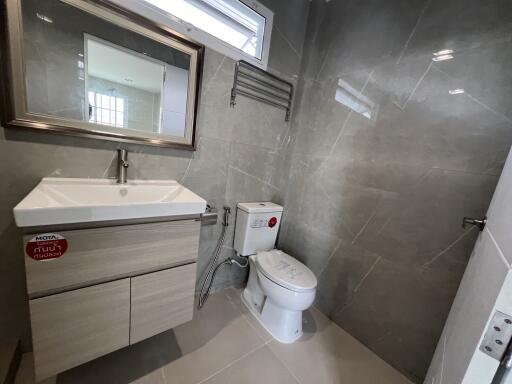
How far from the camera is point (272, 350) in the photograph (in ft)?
4.13

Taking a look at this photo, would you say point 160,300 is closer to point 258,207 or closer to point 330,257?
point 258,207

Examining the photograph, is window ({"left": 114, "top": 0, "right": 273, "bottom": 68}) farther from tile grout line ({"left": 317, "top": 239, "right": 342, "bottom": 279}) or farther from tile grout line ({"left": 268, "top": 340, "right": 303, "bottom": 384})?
tile grout line ({"left": 268, "top": 340, "right": 303, "bottom": 384})

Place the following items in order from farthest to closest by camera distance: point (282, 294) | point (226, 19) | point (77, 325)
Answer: point (226, 19), point (282, 294), point (77, 325)

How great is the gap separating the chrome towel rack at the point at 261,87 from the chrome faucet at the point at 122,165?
0.70 metres

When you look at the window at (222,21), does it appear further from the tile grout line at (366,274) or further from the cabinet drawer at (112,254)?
the tile grout line at (366,274)

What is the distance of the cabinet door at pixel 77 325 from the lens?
75 centimetres

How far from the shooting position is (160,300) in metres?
0.98

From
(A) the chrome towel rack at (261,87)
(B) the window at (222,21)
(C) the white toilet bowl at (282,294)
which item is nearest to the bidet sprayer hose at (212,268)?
(C) the white toilet bowl at (282,294)

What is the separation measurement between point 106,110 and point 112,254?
0.69 metres

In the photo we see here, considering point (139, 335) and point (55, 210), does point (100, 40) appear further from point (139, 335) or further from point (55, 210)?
point (139, 335)

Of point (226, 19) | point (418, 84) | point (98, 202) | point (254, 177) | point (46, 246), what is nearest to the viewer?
point (46, 246)

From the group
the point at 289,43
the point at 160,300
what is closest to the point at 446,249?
the point at 160,300

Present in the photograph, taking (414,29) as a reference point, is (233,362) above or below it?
below

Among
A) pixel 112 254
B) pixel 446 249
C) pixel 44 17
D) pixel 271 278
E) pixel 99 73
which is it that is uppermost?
pixel 44 17
